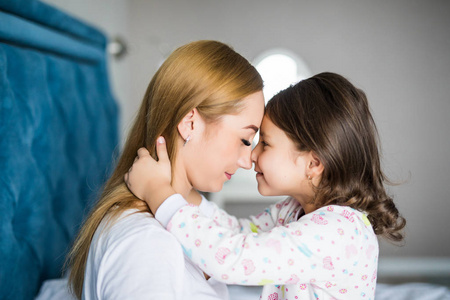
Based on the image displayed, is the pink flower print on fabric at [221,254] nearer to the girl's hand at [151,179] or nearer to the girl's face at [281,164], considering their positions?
the girl's hand at [151,179]

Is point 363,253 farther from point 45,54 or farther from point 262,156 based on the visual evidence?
point 45,54

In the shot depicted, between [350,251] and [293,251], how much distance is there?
0.54ft

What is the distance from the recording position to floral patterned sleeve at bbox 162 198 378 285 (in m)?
0.98

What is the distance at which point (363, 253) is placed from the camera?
1.10m

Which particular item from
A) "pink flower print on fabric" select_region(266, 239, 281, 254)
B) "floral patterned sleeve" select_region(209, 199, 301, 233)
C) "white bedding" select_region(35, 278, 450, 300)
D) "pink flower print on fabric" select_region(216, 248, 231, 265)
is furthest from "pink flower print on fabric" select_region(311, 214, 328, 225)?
"white bedding" select_region(35, 278, 450, 300)

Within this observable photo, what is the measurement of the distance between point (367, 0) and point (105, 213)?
3.18m

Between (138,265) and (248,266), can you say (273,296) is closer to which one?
(248,266)

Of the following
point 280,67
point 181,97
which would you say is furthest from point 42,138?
point 280,67

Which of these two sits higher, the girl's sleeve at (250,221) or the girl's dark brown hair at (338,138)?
the girl's dark brown hair at (338,138)

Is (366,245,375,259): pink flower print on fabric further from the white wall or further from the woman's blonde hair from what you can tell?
Result: the white wall

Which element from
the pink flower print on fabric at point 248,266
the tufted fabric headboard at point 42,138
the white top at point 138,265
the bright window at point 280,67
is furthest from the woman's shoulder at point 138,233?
the bright window at point 280,67

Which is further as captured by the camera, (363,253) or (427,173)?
(427,173)

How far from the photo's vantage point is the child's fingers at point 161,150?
117cm

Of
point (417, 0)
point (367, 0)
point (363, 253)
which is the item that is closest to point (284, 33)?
point (367, 0)
